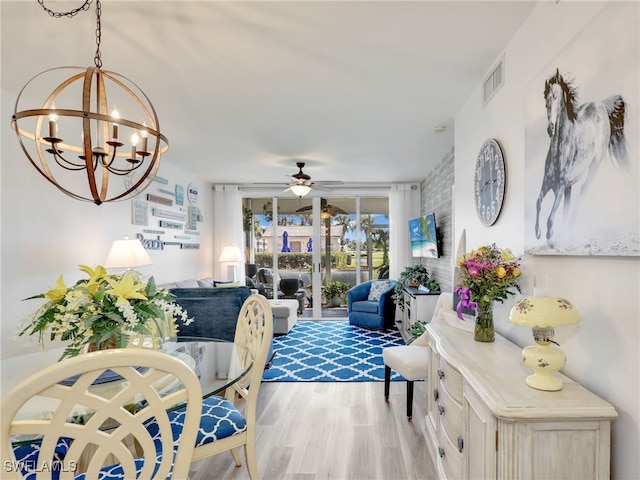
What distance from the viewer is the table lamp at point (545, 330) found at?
127 centimetres

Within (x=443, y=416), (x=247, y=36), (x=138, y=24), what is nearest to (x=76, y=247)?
(x=138, y=24)

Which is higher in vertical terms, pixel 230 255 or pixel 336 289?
pixel 230 255

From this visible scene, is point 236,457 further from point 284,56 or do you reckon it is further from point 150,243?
point 150,243

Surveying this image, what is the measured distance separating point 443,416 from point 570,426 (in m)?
0.84

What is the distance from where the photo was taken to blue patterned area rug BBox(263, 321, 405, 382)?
3.66m

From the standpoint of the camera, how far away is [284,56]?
86.4 inches

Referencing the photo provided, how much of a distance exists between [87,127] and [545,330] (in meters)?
1.94

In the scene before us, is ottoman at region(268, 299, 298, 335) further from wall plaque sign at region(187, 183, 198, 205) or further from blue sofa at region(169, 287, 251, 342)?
wall plaque sign at region(187, 183, 198, 205)

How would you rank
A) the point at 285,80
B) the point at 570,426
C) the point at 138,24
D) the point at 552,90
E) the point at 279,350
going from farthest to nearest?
the point at 279,350 < the point at 285,80 < the point at 138,24 < the point at 552,90 < the point at 570,426

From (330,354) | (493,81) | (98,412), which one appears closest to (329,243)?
(330,354)

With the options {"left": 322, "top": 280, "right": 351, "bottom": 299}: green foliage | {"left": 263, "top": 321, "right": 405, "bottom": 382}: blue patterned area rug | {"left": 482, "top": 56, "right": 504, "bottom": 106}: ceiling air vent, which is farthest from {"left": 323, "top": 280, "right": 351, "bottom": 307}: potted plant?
{"left": 482, "top": 56, "right": 504, "bottom": 106}: ceiling air vent

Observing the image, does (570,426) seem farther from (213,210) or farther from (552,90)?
(213,210)

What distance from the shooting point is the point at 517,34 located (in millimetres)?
1918

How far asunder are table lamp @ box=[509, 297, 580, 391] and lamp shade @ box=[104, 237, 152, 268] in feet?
11.1
